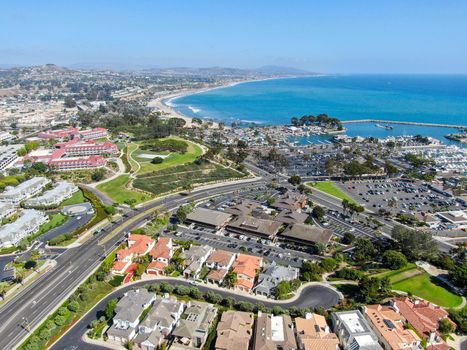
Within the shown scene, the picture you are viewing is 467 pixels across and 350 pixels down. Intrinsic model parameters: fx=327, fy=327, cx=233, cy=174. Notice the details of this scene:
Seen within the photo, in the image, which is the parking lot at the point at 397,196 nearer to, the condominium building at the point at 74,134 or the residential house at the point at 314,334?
the residential house at the point at 314,334

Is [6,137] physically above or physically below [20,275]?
below

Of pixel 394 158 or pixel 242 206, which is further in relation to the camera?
pixel 394 158

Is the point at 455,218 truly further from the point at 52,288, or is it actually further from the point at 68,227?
the point at 68,227

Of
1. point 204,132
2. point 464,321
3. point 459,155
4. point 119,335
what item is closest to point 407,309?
point 464,321

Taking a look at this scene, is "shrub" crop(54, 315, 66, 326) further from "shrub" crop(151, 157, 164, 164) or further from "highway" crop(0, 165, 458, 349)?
"shrub" crop(151, 157, 164, 164)

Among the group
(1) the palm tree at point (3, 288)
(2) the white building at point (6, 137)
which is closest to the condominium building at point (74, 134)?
(2) the white building at point (6, 137)

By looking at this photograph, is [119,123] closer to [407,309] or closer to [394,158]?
[394,158]

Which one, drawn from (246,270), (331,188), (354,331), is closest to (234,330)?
(246,270)
